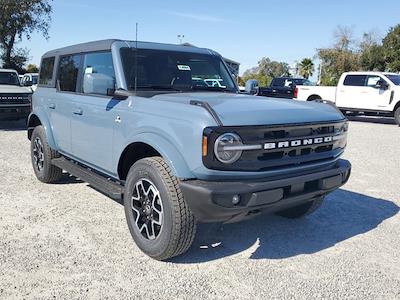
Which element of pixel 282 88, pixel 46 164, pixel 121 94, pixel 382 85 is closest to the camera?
pixel 121 94

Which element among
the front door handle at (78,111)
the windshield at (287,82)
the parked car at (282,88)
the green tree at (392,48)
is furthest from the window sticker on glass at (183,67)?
the green tree at (392,48)

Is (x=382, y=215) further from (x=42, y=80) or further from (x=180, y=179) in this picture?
(x=42, y=80)

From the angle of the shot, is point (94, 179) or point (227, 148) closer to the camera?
Answer: point (227, 148)

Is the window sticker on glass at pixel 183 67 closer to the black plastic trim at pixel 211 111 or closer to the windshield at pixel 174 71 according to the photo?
the windshield at pixel 174 71

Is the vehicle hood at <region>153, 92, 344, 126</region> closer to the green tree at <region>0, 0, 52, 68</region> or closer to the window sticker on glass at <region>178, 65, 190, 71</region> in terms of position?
the window sticker on glass at <region>178, 65, 190, 71</region>

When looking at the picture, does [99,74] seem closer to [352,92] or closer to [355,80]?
[352,92]

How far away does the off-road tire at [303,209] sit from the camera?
4.55 m

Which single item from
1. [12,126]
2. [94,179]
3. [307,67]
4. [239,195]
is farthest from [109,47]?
[307,67]

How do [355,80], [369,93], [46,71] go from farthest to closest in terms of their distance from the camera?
[355,80] → [369,93] → [46,71]

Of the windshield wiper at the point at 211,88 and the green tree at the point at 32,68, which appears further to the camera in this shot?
the green tree at the point at 32,68

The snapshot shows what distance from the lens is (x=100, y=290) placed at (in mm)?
3111

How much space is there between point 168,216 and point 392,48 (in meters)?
44.6

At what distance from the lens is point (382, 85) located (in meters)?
15.8

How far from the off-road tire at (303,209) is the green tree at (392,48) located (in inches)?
1591
